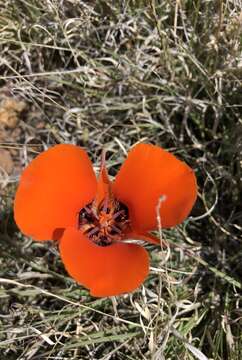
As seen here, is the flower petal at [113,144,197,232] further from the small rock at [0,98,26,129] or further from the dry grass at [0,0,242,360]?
the small rock at [0,98,26,129]

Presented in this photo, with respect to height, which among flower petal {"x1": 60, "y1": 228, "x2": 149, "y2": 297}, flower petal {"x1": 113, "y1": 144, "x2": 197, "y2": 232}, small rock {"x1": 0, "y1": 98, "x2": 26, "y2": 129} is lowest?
small rock {"x1": 0, "y1": 98, "x2": 26, "y2": 129}

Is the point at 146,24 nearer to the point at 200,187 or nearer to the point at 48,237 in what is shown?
the point at 200,187

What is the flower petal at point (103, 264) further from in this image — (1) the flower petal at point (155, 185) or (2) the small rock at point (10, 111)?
(2) the small rock at point (10, 111)

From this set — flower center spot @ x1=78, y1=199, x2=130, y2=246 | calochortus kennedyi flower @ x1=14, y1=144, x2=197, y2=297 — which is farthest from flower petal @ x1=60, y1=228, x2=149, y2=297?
flower center spot @ x1=78, y1=199, x2=130, y2=246

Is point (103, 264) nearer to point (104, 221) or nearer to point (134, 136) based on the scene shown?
point (104, 221)

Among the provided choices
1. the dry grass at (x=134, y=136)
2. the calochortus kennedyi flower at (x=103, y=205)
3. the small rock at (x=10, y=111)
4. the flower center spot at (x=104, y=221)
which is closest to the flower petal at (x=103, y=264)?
the calochortus kennedyi flower at (x=103, y=205)

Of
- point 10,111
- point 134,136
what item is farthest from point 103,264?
point 10,111
